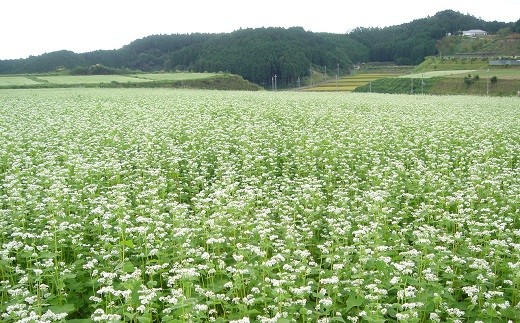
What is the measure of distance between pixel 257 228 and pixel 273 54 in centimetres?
14657

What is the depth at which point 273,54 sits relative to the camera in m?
150

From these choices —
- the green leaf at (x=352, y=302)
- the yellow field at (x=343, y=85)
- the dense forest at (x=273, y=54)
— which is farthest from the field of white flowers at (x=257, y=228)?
the dense forest at (x=273, y=54)

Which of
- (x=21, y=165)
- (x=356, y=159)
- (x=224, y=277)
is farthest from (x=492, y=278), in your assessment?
(x=21, y=165)

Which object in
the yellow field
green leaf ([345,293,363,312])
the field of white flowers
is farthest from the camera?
the yellow field

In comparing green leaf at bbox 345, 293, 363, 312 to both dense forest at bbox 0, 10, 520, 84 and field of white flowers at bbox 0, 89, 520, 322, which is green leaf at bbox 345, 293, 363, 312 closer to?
field of white flowers at bbox 0, 89, 520, 322

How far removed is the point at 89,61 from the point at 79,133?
18153cm

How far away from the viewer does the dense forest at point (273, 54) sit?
479 ft

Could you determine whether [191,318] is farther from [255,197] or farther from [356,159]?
[356,159]

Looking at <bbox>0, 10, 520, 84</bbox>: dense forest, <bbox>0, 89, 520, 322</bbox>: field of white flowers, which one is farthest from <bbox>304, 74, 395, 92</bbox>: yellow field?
<bbox>0, 89, 520, 322</bbox>: field of white flowers

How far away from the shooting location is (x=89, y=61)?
186 m

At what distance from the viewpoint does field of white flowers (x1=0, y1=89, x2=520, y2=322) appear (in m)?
6.34

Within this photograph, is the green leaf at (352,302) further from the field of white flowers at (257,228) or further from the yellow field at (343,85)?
the yellow field at (343,85)

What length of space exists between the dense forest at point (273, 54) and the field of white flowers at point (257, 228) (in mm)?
124450

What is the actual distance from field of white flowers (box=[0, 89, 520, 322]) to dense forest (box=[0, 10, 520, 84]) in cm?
12445
